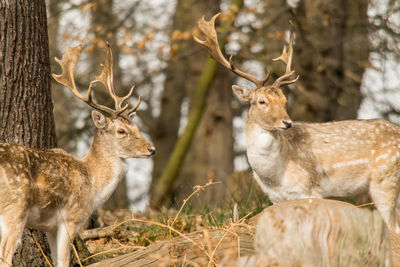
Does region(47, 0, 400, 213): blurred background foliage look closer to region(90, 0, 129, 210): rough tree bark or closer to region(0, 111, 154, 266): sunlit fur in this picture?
region(90, 0, 129, 210): rough tree bark

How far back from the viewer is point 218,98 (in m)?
13.3

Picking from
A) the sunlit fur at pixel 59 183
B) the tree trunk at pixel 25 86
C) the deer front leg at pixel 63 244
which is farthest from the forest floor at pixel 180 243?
the tree trunk at pixel 25 86

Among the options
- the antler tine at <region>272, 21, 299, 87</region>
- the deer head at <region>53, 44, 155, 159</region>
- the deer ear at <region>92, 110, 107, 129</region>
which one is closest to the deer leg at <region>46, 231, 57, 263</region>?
the deer head at <region>53, 44, 155, 159</region>

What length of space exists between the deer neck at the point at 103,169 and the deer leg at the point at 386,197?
3072 mm

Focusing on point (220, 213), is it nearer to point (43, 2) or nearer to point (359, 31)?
point (43, 2)

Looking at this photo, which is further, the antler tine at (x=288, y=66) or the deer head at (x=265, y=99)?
the antler tine at (x=288, y=66)

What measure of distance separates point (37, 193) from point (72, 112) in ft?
32.4

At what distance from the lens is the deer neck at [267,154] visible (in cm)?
664

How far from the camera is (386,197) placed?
6980 mm

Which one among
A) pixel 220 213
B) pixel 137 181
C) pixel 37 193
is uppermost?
pixel 37 193

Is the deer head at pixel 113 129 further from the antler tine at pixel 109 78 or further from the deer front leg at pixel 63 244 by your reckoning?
the deer front leg at pixel 63 244

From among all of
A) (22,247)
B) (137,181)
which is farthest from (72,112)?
(22,247)

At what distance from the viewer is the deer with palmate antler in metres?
6.69

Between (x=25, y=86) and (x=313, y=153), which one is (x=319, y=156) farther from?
(x=25, y=86)
